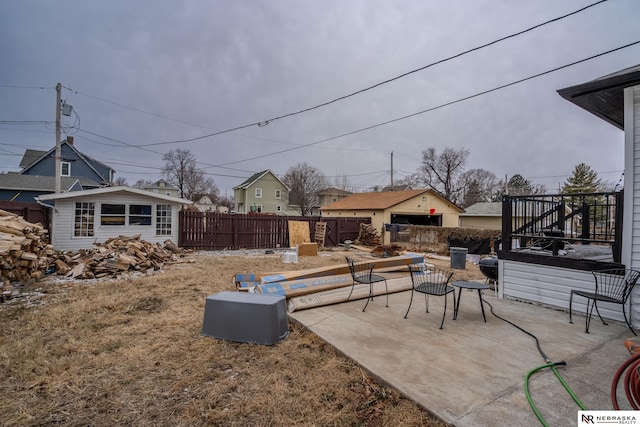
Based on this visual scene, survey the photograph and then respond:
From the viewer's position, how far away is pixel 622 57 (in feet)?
19.9

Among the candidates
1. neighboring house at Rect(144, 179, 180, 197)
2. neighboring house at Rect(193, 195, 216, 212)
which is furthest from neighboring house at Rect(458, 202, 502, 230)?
neighboring house at Rect(193, 195, 216, 212)

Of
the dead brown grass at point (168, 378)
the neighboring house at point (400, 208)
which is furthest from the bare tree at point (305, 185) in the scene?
the dead brown grass at point (168, 378)

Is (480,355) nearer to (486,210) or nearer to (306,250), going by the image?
(306,250)

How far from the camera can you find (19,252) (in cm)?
618

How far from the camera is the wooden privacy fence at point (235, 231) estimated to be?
12.7m

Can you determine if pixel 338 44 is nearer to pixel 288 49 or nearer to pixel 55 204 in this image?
pixel 288 49

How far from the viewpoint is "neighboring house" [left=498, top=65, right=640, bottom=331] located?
3.61 metres

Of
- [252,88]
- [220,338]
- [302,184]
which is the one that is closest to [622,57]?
[220,338]

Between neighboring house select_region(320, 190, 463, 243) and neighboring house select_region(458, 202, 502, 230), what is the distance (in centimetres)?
450

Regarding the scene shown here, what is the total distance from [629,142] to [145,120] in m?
23.4

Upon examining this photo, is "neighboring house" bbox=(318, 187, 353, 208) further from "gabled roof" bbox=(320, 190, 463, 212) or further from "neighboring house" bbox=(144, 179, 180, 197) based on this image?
"neighboring house" bbox=(144, 179, 180, 197)

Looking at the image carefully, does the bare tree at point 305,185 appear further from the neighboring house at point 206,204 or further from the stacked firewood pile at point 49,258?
the stacked firewood pile at point 49,258

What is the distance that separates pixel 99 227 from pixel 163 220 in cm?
215

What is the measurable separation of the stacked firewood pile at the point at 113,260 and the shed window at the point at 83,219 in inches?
71.0
